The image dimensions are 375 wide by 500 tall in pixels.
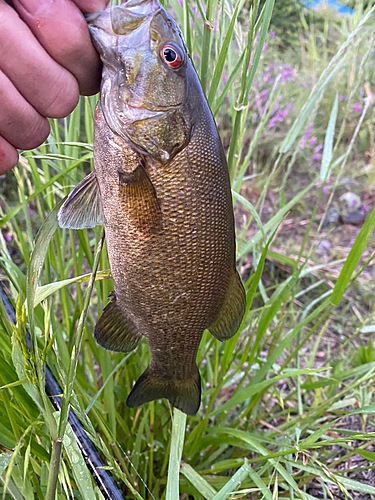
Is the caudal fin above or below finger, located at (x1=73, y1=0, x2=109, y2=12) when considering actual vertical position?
below

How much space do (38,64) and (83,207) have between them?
11.0 inches

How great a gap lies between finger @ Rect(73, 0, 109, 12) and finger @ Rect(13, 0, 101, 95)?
0.07 feet

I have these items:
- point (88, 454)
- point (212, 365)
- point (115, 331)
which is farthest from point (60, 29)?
point (212, 365)

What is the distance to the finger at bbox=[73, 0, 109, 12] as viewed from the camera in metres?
0.69

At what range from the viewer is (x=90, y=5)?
691 mm

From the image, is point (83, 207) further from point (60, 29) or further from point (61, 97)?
point (60, 29)

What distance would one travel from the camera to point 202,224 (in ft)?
2.66

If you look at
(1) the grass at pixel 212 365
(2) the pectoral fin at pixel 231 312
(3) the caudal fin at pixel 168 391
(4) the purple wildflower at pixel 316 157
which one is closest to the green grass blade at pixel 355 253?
(1) the grass at pixel 212 365

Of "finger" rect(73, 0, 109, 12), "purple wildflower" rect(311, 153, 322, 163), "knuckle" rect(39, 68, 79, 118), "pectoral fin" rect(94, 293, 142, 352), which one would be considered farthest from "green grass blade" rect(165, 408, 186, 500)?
"purple wildflower" rect(311, 153, 322, 163)

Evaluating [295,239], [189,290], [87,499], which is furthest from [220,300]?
[295,239]

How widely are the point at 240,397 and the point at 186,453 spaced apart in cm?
26

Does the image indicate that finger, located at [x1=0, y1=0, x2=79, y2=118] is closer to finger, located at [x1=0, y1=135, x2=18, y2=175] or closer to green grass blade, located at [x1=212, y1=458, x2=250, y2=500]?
finger, located at [x1=0, y1=135, x2=18, y2=175]

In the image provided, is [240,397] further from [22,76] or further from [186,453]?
[22,76]

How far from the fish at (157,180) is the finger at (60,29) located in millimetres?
52
